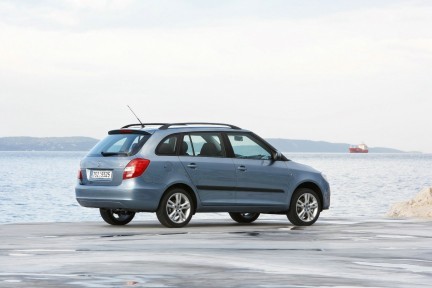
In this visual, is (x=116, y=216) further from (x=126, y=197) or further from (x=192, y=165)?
(x=192, y=165)

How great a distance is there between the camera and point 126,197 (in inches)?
774

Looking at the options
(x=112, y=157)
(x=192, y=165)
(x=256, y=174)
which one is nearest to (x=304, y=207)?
(x=256, y=174)

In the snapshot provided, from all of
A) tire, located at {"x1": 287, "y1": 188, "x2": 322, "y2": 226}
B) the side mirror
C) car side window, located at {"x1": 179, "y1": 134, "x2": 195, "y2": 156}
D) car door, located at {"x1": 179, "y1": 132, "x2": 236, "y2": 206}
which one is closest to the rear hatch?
car side window, located at {"x1": 179, "y1": 134, "x2": 195, "y2": 156}

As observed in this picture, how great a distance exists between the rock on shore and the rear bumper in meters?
8.35

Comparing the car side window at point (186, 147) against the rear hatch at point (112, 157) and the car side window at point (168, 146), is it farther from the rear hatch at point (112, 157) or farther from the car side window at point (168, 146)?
the rear hatch at point (112, 157)

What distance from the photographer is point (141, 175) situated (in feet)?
64.6

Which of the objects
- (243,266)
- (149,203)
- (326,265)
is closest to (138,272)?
(243,266)

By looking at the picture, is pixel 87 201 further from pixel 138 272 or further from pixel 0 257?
pixel 138 272

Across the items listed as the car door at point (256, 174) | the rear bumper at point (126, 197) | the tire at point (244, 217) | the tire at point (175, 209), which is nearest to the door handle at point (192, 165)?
the tire at point (175, 209)

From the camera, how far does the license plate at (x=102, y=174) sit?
19.9 meters

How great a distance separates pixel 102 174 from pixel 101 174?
0.12 ft

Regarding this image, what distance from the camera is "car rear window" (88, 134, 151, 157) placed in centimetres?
2008

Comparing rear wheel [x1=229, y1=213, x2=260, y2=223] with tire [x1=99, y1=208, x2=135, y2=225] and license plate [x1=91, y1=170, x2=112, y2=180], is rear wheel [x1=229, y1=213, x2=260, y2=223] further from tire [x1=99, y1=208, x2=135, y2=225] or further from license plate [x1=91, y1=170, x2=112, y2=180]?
license plate [x1=91, y1=170, x2=112, y2=180]

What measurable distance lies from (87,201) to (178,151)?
5.66 ft
